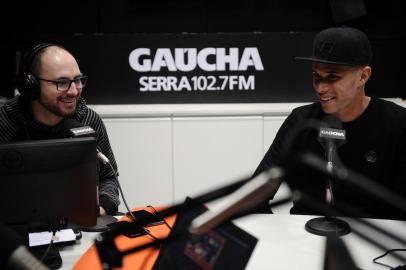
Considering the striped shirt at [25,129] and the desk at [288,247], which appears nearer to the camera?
the desk at [288,247]

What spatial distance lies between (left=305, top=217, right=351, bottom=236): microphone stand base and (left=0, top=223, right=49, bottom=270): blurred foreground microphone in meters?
1.06

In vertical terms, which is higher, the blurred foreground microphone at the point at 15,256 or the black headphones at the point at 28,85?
the black headphones at the point at 28,85

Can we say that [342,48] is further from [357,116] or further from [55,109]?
[55,109]

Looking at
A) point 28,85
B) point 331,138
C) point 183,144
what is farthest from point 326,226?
point 183,144

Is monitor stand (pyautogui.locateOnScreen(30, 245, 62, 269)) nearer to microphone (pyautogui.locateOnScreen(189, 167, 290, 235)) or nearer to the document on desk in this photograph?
the document on desk

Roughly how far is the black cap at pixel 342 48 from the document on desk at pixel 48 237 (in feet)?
3.99

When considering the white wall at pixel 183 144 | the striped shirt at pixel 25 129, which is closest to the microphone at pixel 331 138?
the striped shirt at pixel 25 129

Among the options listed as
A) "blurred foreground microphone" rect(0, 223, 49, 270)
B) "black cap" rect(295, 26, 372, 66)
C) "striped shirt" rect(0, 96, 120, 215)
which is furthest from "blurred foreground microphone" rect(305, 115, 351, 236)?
"blurred foreground microphone" rect(0, 223, 49, 270)

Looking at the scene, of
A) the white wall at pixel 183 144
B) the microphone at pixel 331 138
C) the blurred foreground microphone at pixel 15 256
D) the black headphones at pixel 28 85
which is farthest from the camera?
the white wall at pixel 183 144

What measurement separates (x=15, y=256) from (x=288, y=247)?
3.26 ft

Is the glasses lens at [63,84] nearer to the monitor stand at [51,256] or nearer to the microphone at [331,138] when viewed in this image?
the monitor stand at [51,256]

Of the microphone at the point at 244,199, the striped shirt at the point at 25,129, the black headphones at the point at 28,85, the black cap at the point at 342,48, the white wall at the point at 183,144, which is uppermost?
the black cap at the point at 342,48

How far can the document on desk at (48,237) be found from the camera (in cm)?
139

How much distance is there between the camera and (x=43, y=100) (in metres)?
1.96
